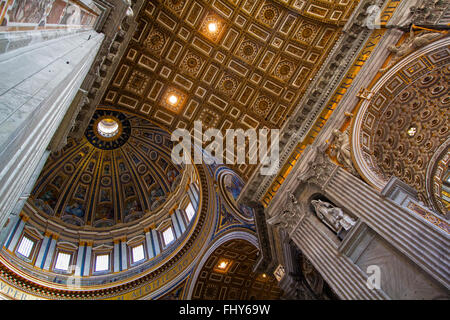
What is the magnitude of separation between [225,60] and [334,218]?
867 cm

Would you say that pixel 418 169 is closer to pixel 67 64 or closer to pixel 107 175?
pixel 67 64

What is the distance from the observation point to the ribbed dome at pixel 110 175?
18828 millimetres

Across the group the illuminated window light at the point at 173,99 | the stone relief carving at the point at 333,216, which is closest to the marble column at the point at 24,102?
the stone relief carving at the point at 333,216

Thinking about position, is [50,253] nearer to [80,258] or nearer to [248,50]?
[80,258]

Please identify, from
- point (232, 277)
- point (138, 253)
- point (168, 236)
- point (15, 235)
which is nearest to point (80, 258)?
point (138, 253)

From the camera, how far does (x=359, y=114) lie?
9.73 meters

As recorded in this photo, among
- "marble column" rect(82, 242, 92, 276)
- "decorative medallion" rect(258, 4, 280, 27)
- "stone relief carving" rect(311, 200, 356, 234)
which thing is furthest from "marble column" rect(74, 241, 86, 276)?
"decorative medallion" rect(258, 4, 280, 27)

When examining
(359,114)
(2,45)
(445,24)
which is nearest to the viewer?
(2,45)

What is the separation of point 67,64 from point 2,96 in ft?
8.38

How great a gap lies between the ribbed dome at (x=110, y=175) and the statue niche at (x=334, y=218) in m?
11.3

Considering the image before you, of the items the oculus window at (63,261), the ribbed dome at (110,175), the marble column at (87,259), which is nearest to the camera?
the oculus window at (63,261)

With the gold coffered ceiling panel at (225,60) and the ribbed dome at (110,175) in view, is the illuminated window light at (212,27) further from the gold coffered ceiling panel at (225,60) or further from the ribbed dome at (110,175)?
the ribbed dome at (110,175)
